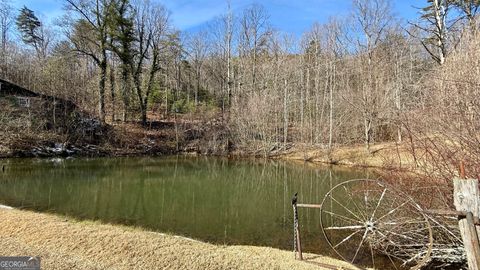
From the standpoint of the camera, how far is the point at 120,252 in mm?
5500

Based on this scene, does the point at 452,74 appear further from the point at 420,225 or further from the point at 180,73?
the point at 180,73

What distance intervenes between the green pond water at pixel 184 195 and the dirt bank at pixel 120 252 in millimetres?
2082

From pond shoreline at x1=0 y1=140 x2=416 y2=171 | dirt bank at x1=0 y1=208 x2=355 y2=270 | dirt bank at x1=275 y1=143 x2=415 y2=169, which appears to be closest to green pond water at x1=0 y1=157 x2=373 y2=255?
dirt bank at x1=0 y1=208 x2=355 y2=270

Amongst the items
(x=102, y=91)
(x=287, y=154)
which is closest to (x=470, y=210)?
(x=287, y=154)

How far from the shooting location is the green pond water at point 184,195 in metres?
8.98

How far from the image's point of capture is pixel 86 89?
106 ft

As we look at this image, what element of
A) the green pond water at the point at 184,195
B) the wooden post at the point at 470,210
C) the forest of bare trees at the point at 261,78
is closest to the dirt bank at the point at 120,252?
the green pond water at the point at 184,195

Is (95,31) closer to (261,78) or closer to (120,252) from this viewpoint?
(261,78)

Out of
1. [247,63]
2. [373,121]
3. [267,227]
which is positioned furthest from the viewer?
[247,63]

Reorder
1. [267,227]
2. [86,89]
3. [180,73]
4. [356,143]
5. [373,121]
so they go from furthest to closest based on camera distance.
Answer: [180,73]
[86,89]
[356,143]
[373,121]
[267,227]

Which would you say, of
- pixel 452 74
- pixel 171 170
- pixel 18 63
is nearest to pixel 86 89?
pixel 18 63

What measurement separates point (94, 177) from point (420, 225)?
1443 centimetres

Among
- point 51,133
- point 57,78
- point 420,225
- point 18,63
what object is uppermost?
point 18,63

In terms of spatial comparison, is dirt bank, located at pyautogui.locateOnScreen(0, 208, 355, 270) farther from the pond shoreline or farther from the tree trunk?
the tree trunk
